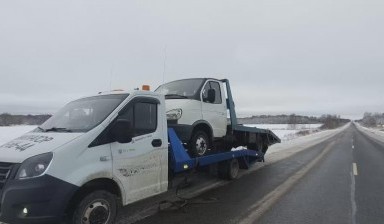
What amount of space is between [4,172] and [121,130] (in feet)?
5.21

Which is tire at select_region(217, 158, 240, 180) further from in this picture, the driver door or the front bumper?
the front bumper

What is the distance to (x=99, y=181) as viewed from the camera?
17.4 feet

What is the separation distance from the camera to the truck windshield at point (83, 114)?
219 inches

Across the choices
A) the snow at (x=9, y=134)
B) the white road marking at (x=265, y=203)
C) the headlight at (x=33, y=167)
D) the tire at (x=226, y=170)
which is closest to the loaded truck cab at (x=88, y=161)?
the headlight at (x=33, y=167)

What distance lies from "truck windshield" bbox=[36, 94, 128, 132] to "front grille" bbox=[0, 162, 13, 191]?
3.22 feet

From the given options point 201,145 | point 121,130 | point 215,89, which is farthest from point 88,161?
point 215,89

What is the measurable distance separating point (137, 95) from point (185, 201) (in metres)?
2.58

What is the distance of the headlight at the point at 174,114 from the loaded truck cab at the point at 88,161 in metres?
1.16

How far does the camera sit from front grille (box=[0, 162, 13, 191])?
4.70m

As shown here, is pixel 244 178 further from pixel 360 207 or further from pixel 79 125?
pixel 79 125

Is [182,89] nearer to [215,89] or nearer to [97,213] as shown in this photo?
[215,89]

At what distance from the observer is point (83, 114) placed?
594 centimetres

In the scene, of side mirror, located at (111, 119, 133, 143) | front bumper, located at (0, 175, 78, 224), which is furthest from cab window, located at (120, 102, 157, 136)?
front bumper, located at (0, 175, 78, 224)

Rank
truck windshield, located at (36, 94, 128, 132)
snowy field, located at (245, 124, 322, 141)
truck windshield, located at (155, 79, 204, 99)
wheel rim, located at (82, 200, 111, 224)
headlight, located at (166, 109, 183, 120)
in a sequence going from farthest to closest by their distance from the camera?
1. snowy field, located at (245, 124, 322, 141)
2. truck windshield, located at (155, 79, 204, 99)
3. headlight, located at (166, 109, 183, 120)
4. truck windshield, located at (36, 94, 128, 132)
5. wheel rim, located at (82, 200, 111, 224)
